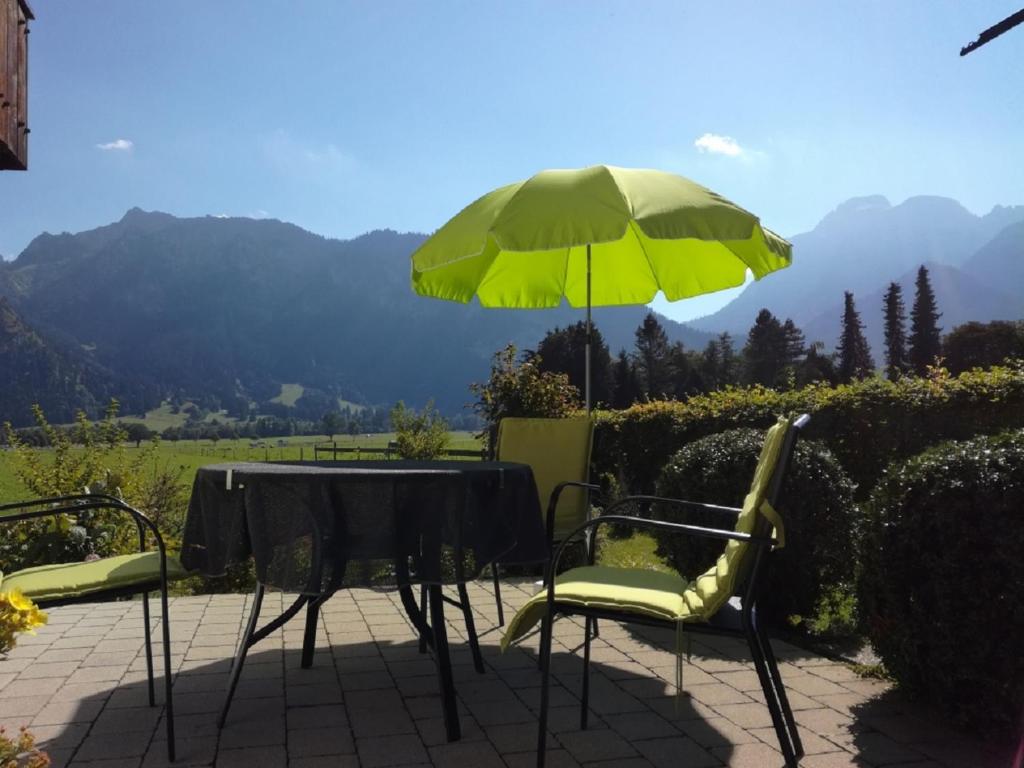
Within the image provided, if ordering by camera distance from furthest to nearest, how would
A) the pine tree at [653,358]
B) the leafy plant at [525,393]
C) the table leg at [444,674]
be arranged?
the pine tree at [653,358] → the leafy plant at [525,393] → the table leg at [444,674]

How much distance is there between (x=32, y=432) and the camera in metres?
7.10

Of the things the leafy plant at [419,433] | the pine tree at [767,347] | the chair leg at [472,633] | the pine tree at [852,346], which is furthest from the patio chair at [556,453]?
the pine tree at [852,346]

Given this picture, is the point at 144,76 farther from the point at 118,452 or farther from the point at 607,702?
the point at 607,702

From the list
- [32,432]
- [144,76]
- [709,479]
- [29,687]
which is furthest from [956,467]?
[144,76]

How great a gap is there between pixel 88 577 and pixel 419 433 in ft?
27.1

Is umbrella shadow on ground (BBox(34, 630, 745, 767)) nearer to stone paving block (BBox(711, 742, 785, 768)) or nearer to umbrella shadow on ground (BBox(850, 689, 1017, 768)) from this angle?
stone paving block (BBox(711, 742, 785, 768))

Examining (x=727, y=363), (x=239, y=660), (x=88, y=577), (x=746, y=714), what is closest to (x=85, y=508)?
(x=88, y=577)

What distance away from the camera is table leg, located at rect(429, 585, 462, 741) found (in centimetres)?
247

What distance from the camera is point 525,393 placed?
8.41 metres

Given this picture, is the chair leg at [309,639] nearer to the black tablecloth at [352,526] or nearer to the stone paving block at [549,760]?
the black tablecloth at [352,526]

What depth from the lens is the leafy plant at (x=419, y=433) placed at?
1037 centimetres

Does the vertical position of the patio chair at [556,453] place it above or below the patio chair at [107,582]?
above

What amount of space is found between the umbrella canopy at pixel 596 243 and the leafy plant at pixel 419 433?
5.54 meters

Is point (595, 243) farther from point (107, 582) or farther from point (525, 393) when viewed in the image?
point (525, 393)
